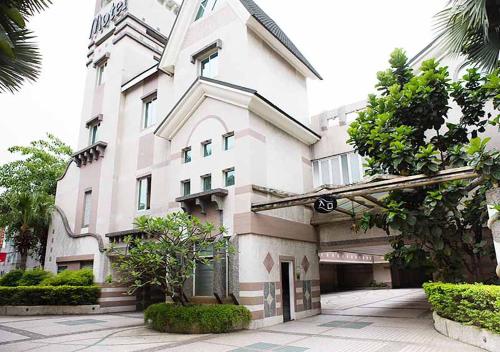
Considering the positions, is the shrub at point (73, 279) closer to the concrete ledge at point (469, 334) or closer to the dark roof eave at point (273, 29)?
the dark roof eave at point (273, 29)

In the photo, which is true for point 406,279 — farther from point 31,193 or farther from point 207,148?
point 31,193

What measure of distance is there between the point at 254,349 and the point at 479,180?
6616mm

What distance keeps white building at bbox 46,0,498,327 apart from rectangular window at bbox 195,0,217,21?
0.07m

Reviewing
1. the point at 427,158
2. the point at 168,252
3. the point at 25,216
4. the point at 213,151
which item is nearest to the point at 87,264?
the point at 25,216

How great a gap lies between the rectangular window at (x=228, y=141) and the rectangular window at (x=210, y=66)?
3.50m

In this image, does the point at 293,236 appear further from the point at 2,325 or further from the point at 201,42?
the point at 2,325

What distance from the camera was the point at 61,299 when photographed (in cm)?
1612

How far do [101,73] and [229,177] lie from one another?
539 inches

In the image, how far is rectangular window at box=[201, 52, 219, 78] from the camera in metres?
15.5

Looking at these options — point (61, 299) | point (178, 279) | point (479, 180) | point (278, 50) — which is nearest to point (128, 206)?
point (61, 299)

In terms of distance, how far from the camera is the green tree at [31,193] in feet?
64.8

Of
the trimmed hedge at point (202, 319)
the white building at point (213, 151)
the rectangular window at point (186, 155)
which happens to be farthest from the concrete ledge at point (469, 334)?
the rectangular window at point (186, 155)

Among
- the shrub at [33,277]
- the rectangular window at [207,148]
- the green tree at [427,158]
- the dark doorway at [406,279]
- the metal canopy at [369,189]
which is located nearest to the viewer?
the metal canopy at [369,189]

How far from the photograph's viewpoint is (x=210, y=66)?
52.0 feet
